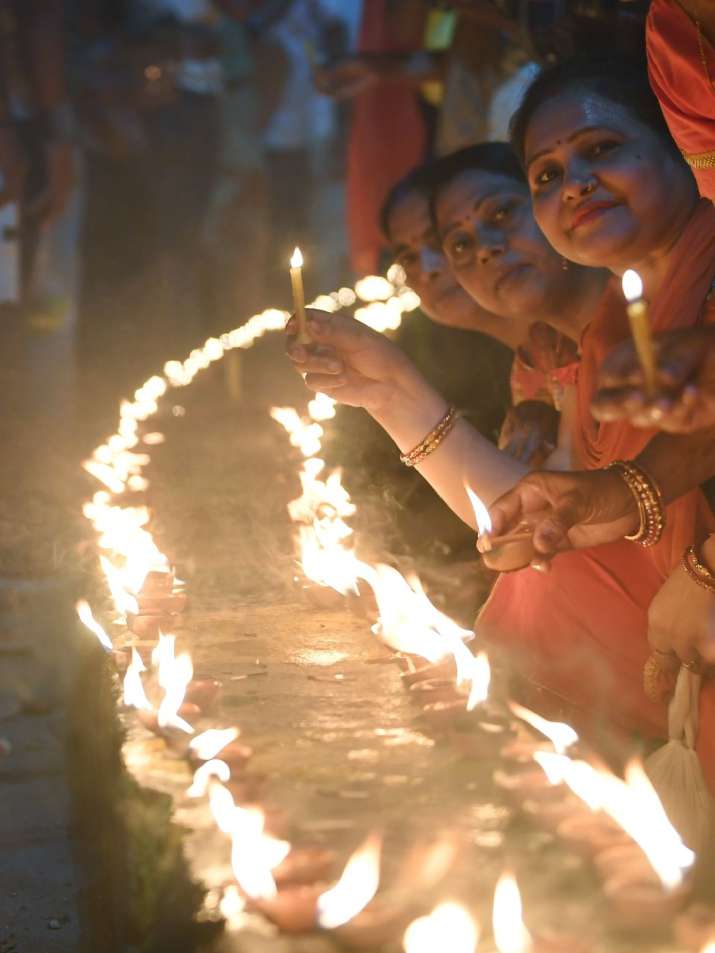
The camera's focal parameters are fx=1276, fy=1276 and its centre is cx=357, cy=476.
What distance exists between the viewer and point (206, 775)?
8.27 feet

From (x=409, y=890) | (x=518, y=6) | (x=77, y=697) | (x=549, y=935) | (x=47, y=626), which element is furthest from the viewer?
(x=518, y=6)

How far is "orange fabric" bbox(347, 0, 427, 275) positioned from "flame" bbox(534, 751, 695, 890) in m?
5.79

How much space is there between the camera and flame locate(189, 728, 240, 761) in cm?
261

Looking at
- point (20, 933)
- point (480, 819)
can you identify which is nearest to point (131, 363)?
point (20, 933)

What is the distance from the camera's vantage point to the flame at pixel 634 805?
6.97 ft

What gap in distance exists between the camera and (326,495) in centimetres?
499

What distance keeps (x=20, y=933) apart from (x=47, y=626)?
5.72ft

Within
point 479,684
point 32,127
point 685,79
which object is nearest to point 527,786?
point 479,684

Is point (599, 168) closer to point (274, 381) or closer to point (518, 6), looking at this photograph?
point (518, 6)

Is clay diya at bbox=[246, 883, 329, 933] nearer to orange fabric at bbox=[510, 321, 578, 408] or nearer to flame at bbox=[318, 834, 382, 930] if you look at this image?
flame at bbox=[318, 834, 382, 930]

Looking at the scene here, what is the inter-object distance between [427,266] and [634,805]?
267 cm

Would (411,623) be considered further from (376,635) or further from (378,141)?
(378,141)

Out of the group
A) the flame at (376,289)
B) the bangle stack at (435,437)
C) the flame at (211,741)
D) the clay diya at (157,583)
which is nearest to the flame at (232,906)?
the flame at (211,741)

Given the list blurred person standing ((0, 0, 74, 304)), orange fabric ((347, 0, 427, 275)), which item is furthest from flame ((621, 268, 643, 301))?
blurred person standing ((0, 0, 74, 304))
